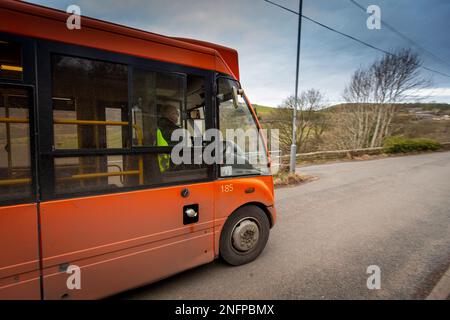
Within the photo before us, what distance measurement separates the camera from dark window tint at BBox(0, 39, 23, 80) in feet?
5.82

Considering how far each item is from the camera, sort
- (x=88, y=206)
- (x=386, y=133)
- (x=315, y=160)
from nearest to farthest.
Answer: (x=88, y=206) → (x=315, y=160) → (x=386, y=133)

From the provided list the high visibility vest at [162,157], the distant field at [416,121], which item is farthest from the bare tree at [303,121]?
the high visibility vest at [162,157]

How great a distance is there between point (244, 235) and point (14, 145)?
2.69 m

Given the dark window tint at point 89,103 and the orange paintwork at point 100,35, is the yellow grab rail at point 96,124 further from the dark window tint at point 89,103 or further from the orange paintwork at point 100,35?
the orange paintwork at point 100,35

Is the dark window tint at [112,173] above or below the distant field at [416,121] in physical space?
below

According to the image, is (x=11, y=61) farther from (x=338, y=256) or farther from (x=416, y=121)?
(x=416, y=121)

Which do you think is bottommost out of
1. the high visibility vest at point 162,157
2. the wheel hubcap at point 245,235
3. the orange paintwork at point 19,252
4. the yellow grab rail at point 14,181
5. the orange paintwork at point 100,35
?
the wheel hubcap at point 245,235

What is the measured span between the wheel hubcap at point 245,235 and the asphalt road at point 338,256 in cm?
30

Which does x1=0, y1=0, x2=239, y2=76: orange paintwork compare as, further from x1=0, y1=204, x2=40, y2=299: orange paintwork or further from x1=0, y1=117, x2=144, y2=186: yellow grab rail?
x1=0, y1=204, x2=40, y2=299: orange paintwork

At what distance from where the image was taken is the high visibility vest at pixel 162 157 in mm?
2492
